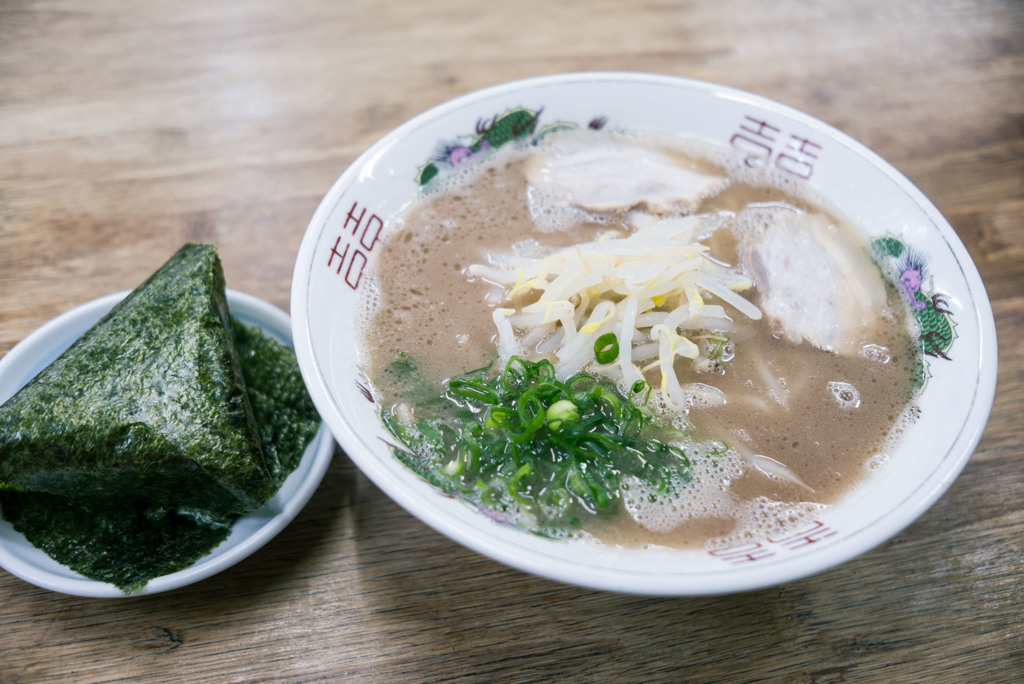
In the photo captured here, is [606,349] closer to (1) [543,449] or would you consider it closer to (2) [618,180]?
(1) [543,449]

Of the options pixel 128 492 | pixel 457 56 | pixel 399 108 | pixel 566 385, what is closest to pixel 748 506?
pixel 566 385

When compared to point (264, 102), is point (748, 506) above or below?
below

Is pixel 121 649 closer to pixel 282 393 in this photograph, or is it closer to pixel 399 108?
pixel 282 393

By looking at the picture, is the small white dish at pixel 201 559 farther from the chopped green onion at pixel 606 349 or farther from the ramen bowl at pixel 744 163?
the chopped green onion at pixel 606 349

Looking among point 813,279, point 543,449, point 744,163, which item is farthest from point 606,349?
point 744,163

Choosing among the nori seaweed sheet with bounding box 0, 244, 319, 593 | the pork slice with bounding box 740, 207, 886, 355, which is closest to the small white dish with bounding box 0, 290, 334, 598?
the nori seaweed sheet with bounding box 0, 244, 319, 593

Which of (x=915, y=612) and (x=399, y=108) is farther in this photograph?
(x=399, y=108)

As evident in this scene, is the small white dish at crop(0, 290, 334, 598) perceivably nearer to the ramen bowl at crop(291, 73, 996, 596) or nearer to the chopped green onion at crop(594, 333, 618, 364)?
the ramen bowl at crop(291, 73, 996, 596)
